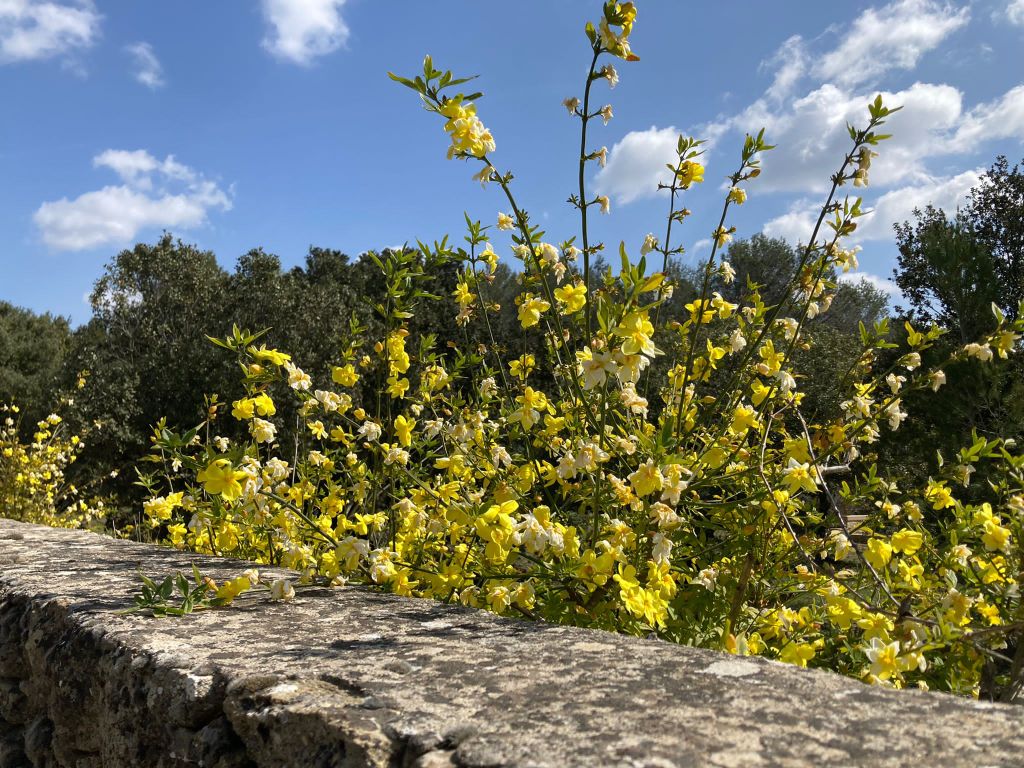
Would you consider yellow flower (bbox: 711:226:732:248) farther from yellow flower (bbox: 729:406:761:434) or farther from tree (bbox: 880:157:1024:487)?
tree (bbox: 880:157:1024:487)

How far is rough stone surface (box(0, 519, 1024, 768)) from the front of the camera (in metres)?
0.81

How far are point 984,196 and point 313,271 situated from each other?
59.4 feet

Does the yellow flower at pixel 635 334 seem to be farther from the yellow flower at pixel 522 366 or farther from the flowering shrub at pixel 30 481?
the flowering shrub at pixel 30 481

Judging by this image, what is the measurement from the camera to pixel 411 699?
39.6 inches

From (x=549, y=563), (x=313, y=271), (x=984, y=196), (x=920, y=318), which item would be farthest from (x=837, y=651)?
(x=313, y=271)

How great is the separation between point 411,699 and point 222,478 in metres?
1.00

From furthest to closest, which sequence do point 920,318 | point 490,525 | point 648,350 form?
point 920,318, point 490,525, point 648,350

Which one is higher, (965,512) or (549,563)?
(965,512)

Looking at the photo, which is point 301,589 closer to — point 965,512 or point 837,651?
point 837,651

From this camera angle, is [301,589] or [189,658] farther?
[301,589]

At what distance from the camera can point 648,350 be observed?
150 cm

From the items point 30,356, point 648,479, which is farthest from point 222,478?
point 30,356

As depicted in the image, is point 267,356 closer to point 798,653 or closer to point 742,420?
point 742,420

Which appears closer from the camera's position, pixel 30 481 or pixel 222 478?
pixel 222 478
